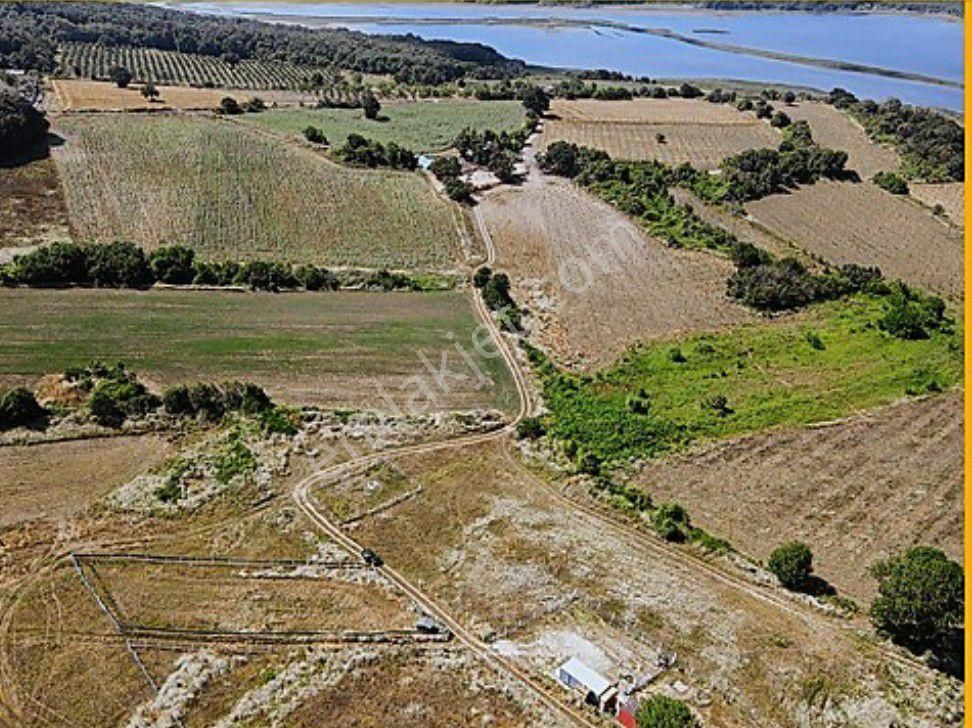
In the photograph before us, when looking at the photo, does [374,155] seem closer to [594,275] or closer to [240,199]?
[240,199]

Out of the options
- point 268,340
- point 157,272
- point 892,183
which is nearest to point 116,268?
point 157,272

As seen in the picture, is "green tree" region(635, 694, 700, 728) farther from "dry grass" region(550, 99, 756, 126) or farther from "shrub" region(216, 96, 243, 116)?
"dry grass" region(550, 99, 756, 126)

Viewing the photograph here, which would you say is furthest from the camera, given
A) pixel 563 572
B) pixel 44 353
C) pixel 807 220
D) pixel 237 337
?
pixel 807 220

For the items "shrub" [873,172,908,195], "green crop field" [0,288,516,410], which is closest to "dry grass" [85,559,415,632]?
"green crop field" [0,288,516,410]

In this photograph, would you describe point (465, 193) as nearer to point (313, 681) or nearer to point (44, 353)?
point (44, 353)

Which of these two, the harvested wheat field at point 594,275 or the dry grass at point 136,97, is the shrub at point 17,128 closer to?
the dry grass at point 136,97

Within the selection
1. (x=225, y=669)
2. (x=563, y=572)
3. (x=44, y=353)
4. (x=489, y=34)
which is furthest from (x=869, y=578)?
(x=489, y=34)

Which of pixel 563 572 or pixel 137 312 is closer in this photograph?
pixel 563 572
